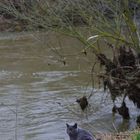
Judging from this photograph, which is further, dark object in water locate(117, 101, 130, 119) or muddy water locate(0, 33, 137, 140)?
dark object in water locate(117, 101, 130, 119)

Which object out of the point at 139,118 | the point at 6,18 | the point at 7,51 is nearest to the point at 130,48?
the point at 139,118

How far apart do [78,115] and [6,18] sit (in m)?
20.2

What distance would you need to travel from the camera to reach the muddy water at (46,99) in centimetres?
1254

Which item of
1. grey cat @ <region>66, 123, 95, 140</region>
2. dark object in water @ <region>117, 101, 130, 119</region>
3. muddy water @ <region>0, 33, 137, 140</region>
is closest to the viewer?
grey cat @ <region>66, 123, 95, 140</region>

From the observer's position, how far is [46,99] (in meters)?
15.4

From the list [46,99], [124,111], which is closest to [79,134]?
[124,111]

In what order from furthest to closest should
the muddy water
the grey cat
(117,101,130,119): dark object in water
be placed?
(117,101,130,119): dark object in water → the muddy water → the grey cat

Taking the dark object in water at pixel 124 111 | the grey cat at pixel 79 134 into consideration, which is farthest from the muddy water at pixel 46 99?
the grey cat at pixel 79 134

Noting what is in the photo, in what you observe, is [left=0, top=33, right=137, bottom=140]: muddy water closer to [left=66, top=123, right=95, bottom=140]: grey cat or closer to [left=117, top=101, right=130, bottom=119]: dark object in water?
[left=117, top=101, right=130, bottom=119]: dark object in water

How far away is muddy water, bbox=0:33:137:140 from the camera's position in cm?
1254

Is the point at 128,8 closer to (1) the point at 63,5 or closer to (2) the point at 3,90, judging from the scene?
(1) the point at 63,5

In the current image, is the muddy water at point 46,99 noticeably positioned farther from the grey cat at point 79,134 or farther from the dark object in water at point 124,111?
the grey cat at point 79,134

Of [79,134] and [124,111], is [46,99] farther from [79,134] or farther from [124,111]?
[79,134]

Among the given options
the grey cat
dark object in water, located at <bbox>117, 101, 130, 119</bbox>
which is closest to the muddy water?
dark object in water, located at <bbox>117, 101, 130, 119</bbox>
